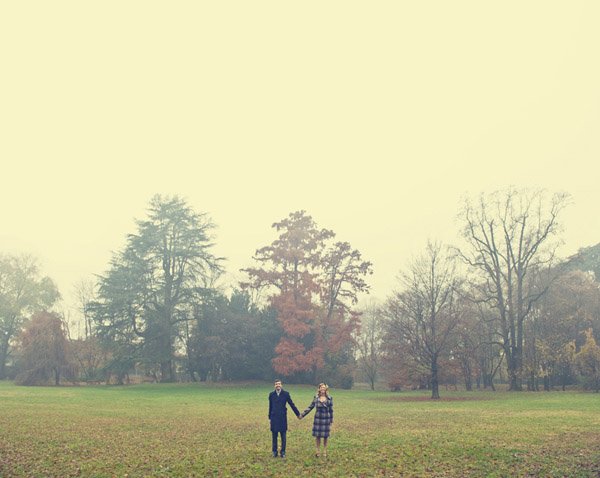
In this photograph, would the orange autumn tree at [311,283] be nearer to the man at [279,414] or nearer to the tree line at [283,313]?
the tree line at [283,313]

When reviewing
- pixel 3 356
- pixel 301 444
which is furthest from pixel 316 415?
pixel 3 356

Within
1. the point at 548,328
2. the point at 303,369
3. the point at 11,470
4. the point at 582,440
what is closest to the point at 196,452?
the point at 11,470

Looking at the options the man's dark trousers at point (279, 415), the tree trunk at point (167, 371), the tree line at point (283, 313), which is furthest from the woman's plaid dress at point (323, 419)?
the tree trunk at point (167, 371)

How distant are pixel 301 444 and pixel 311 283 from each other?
36162 mm

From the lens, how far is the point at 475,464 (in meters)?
12.4

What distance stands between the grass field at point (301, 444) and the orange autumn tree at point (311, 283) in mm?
25820

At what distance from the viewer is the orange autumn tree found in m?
51.4

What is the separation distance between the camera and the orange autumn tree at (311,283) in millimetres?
51406

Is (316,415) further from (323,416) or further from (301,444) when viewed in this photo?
(301,444)

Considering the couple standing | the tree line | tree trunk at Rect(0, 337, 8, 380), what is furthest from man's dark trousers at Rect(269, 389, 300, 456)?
tree trunk at Rect(0, 337, 8, 380)

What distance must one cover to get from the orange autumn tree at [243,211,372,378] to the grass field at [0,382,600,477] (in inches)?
1017

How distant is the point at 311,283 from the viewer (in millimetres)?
52250

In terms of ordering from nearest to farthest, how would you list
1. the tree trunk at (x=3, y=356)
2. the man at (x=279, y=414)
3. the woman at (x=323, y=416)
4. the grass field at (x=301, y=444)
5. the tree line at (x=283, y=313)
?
1. the grass field at (x=301, y=444)
2. the woman at (x=323, y=416)
3. the man at (x=279, y=414)
4. the tree line at (x=283, y=313)
5. the tree trunk at (x=3, y=356)

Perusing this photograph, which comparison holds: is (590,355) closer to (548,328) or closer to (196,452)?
(548,328)
